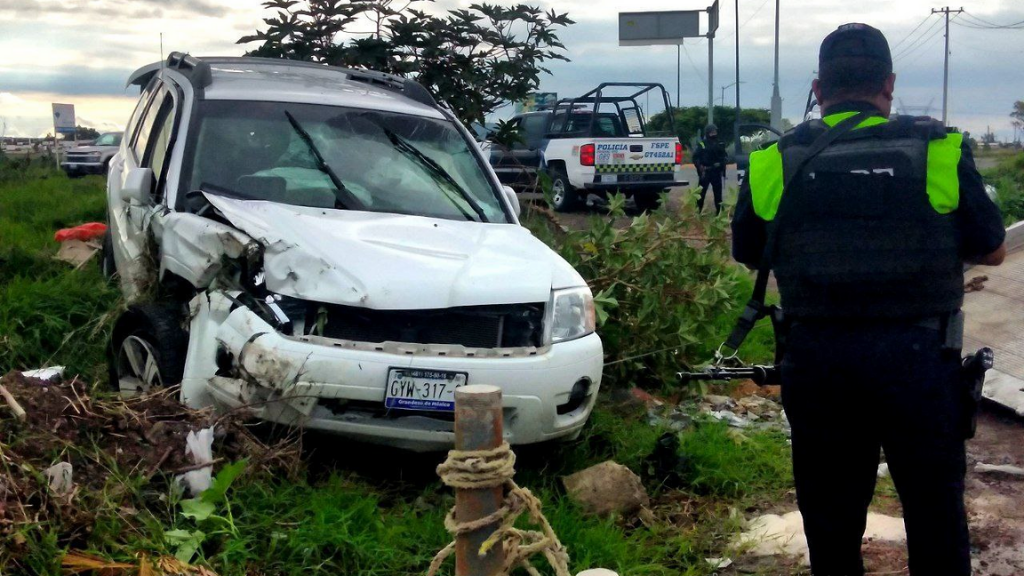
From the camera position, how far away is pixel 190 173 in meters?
4.94

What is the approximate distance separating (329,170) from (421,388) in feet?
5.27

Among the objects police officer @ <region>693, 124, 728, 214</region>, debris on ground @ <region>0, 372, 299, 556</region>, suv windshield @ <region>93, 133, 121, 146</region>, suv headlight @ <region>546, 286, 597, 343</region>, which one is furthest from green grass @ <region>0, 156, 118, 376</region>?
suv windshield @ <region>93, 133, 121, 146</region>

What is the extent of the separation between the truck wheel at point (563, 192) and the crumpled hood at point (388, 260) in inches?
474

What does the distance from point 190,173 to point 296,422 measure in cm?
158

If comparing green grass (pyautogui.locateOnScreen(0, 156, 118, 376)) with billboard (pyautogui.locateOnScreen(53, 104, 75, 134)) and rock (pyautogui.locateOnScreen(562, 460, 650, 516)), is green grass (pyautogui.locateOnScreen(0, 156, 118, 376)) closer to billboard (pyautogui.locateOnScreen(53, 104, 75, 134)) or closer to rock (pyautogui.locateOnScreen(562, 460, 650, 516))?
rock (pyautogui.locateOnScreen(562, 460, 650, 516))

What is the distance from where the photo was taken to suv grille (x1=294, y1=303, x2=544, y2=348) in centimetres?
405

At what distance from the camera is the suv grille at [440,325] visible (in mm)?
4055

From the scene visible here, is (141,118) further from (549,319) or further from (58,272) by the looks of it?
(549,319)

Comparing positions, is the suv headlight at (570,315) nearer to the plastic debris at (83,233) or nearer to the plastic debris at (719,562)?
the plastic debris at (719,562)

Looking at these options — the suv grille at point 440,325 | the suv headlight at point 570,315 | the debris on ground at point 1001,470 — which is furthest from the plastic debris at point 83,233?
the debris on ground at point 1001,470

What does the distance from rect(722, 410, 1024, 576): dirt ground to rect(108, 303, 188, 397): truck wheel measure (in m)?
2.46

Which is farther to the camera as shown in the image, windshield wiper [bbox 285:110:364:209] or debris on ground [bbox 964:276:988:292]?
debris on ground [bbox 964:276:988:292]

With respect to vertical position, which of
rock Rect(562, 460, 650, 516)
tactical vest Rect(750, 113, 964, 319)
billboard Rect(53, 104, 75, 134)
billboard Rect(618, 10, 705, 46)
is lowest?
rock Rect(562, 460, 650, 516)

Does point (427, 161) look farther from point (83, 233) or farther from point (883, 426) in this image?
point (83, 233)
